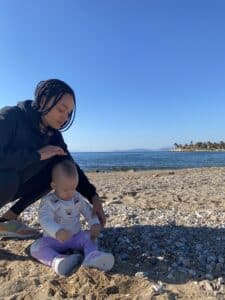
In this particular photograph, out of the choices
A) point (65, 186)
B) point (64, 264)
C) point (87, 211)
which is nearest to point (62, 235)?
point (64, 264)

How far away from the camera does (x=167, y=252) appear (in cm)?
409

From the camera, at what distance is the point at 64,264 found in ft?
11.5

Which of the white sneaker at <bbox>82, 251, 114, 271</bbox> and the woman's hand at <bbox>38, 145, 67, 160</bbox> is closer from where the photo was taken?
the white sneaker at <bbox>82, 251, 114, 271</bbox>

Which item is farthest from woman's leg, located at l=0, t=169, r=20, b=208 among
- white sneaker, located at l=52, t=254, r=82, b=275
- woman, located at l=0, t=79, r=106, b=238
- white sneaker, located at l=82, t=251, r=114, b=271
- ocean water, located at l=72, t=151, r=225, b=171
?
ocean water, located at l=72, t=151, r=225, b=171

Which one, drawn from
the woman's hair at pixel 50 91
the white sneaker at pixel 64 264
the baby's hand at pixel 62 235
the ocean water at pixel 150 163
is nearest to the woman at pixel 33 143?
the woman's hair at pixel 50 91

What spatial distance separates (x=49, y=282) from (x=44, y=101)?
189 cm

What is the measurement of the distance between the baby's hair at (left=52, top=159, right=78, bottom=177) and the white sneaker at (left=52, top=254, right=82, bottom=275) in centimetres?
85

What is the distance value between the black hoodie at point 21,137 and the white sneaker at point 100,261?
121 centimetres

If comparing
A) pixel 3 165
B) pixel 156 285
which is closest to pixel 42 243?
pixel 3 165

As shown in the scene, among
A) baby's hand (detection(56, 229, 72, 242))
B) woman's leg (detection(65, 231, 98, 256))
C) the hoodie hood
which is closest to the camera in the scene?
baby's hand (detection(56, 229, 72, 242))

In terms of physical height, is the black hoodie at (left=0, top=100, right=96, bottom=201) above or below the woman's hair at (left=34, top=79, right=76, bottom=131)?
below

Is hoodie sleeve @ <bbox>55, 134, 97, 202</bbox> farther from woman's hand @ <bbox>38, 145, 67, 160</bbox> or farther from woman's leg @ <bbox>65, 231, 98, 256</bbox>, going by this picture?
woman's leg @ <bbox>65, 231, 98, 256</bbox>

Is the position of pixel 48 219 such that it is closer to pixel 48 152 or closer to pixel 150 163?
pixel 48 152

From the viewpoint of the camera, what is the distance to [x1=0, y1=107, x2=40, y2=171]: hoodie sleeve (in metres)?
3.95
